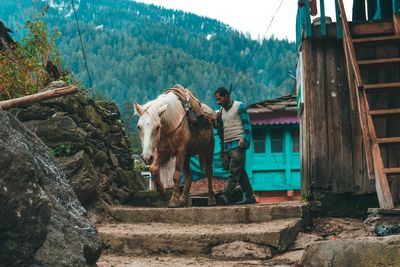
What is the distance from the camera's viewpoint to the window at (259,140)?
1986 centimetres

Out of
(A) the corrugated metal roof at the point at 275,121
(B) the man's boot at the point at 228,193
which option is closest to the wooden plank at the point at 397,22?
(B) the man's boot at the point at 228,193

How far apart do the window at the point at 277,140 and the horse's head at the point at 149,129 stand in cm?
1227

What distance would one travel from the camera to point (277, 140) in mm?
20188

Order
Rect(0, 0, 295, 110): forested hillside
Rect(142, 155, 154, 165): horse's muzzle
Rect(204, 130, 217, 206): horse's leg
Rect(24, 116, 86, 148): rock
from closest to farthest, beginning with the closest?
Rect(142, 155, 154, 165): horse's muzzle < Rect(24, 116, 86, 148): rock < Rect(204, 130, 217, 206): horse's leg < Rect(0, 0, 295, 110): forested hillside

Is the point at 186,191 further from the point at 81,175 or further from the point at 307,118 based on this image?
the point at 307,118

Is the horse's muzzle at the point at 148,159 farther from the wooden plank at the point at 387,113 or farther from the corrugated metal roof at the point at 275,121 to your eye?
the corrugated metal roof at the point at 275,121

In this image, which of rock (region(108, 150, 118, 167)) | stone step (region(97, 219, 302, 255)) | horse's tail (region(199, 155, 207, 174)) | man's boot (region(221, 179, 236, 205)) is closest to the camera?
stone step (region(97, 219, 302, 255))

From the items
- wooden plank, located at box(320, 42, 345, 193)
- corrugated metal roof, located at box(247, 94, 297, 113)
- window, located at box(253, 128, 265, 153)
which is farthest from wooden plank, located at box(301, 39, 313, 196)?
window, located at box(253, 128, 265, 153)

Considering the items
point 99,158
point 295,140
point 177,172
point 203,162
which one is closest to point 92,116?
point 99,158

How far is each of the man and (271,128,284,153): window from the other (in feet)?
34.9

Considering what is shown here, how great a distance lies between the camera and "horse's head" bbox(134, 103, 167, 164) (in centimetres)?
770

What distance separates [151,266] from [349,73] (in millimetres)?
3656

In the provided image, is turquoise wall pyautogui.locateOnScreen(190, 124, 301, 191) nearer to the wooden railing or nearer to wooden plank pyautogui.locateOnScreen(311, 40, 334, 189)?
wooden plank pyautogui.locateOnScreen(311, 40, 334, 189)

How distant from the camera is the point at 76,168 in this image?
7.46 meters
